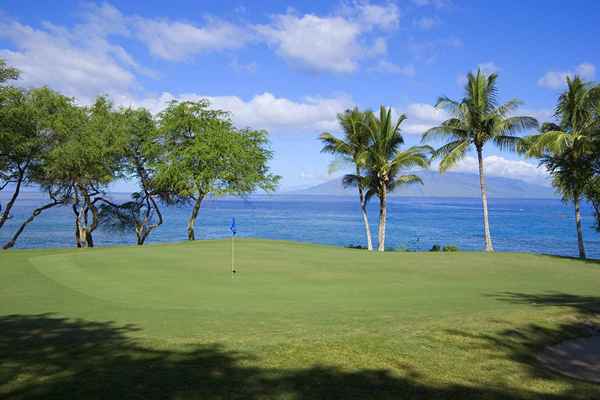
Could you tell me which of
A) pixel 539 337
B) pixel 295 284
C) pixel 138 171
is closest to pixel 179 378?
pixel 539 337

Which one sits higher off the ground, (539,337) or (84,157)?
(84,157)

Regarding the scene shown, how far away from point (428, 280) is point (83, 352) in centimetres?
1203

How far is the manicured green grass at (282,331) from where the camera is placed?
5.38 meters

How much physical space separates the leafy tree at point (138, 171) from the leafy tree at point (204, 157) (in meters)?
1.28

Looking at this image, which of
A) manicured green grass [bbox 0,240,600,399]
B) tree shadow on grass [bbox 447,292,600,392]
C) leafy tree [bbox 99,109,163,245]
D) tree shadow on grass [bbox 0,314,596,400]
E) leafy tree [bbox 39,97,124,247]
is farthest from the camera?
leafy tree [bbox 99,109,163,245]

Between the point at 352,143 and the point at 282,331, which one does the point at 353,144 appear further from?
the point at 282,331

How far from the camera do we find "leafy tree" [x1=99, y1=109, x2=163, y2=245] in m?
37.5

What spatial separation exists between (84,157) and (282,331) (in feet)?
98.4

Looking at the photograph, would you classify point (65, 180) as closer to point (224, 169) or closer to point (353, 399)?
point (224, 169)

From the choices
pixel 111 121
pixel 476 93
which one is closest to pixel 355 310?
pixel 476 93

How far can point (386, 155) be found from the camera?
3362 cm

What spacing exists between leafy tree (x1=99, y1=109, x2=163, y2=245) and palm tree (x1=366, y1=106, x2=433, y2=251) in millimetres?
17675

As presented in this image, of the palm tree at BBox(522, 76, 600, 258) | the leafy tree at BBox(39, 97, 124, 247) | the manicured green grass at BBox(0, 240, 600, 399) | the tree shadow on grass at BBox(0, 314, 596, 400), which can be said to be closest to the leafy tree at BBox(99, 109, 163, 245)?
the leafy tree at BBox(39, 97, 124, 247)

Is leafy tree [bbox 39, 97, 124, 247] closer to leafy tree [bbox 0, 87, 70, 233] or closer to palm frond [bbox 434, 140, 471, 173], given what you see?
leafy tree [bbox 0, 87, 70, 233]
